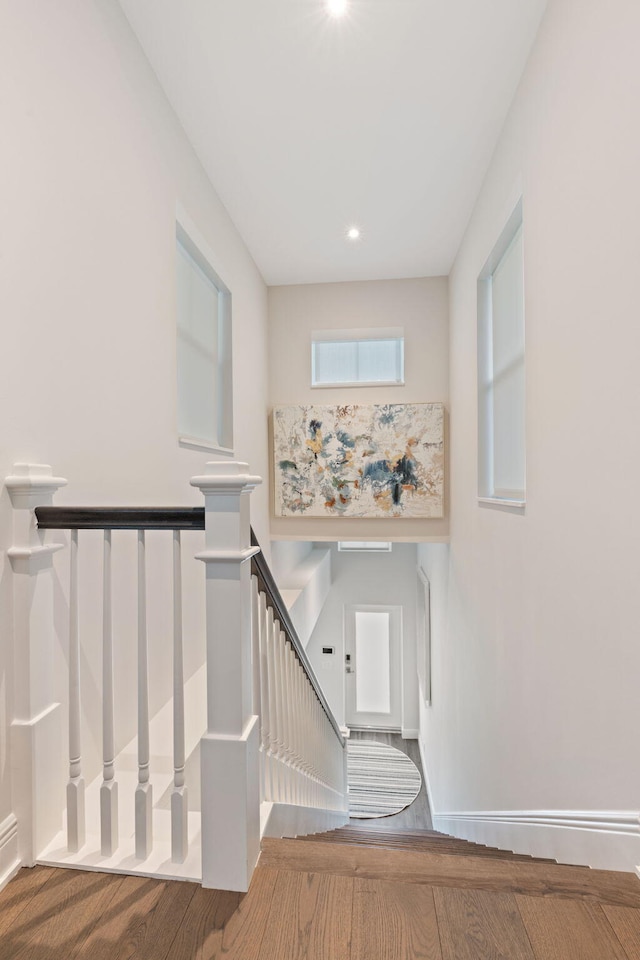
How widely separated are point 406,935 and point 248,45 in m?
2.96

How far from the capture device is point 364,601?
695cm

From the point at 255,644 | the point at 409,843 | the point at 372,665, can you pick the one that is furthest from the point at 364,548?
the point at 255,644

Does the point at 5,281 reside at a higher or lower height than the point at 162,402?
higher

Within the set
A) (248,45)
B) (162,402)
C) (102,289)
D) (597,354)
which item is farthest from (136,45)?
(597,354)

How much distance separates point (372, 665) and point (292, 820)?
5396mm

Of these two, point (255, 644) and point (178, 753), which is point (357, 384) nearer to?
point (255, 644)

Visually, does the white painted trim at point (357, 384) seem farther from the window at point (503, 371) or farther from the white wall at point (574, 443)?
the white wall at point (574, 443)

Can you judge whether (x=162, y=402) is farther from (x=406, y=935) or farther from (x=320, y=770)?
(x=320, y=770)

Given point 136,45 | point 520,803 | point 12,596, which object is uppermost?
point 136,45

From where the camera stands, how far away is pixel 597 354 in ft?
4.71

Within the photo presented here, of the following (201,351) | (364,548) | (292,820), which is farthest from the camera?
(364,548)

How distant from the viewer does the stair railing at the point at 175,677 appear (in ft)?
3.74

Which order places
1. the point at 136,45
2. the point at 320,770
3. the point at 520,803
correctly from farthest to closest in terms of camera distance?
the point at 320,770
the point at 520,803
the point at 136,45

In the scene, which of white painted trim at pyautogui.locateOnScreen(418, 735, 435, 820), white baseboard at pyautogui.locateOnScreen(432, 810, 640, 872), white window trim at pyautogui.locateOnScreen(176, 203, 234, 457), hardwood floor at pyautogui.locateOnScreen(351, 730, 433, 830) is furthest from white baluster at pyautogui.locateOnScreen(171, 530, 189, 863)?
white painted trim at pyautogui.locateOnScreen(418, 735, 435, 820)
